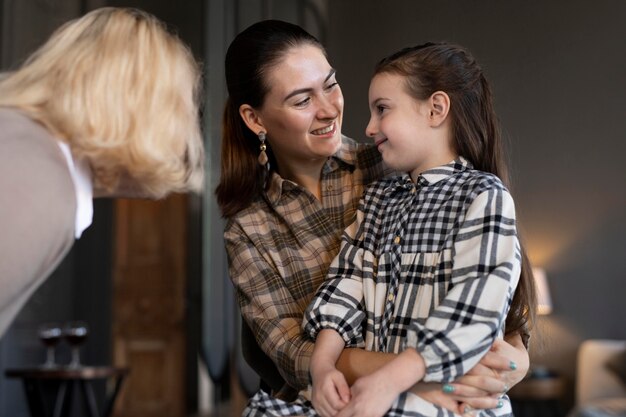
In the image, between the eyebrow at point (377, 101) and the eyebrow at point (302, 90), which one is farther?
the eyebrow at point (302, 90)

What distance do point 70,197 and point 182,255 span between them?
619 cm

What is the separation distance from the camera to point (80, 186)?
1387 mm

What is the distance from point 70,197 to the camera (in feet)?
4.17

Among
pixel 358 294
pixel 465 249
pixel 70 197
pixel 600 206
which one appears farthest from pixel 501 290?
pixel 600 206

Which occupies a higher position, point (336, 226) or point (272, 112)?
point (272, 112)

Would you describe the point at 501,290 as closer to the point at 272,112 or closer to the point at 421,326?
the point at 421,326

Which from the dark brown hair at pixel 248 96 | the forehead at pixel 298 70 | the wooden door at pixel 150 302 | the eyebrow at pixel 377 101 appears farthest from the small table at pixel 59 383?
the eyebrow at pixel 377 101

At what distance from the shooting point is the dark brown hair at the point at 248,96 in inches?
76.4

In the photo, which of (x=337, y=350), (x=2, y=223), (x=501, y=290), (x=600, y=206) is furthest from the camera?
(x=600, y=206)

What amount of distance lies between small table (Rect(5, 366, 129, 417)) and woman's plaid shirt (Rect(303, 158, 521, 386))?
146 inches

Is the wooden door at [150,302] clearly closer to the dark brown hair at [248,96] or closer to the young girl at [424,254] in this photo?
the dark brown hair at [248,96]

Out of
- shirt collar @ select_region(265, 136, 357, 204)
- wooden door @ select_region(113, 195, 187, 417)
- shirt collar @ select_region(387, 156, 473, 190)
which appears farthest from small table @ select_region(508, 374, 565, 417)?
shirt collar @ select_region(387, 156, 473, 190)

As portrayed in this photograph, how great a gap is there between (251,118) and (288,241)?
29 cm

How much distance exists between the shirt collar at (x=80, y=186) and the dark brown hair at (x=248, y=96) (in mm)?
539
